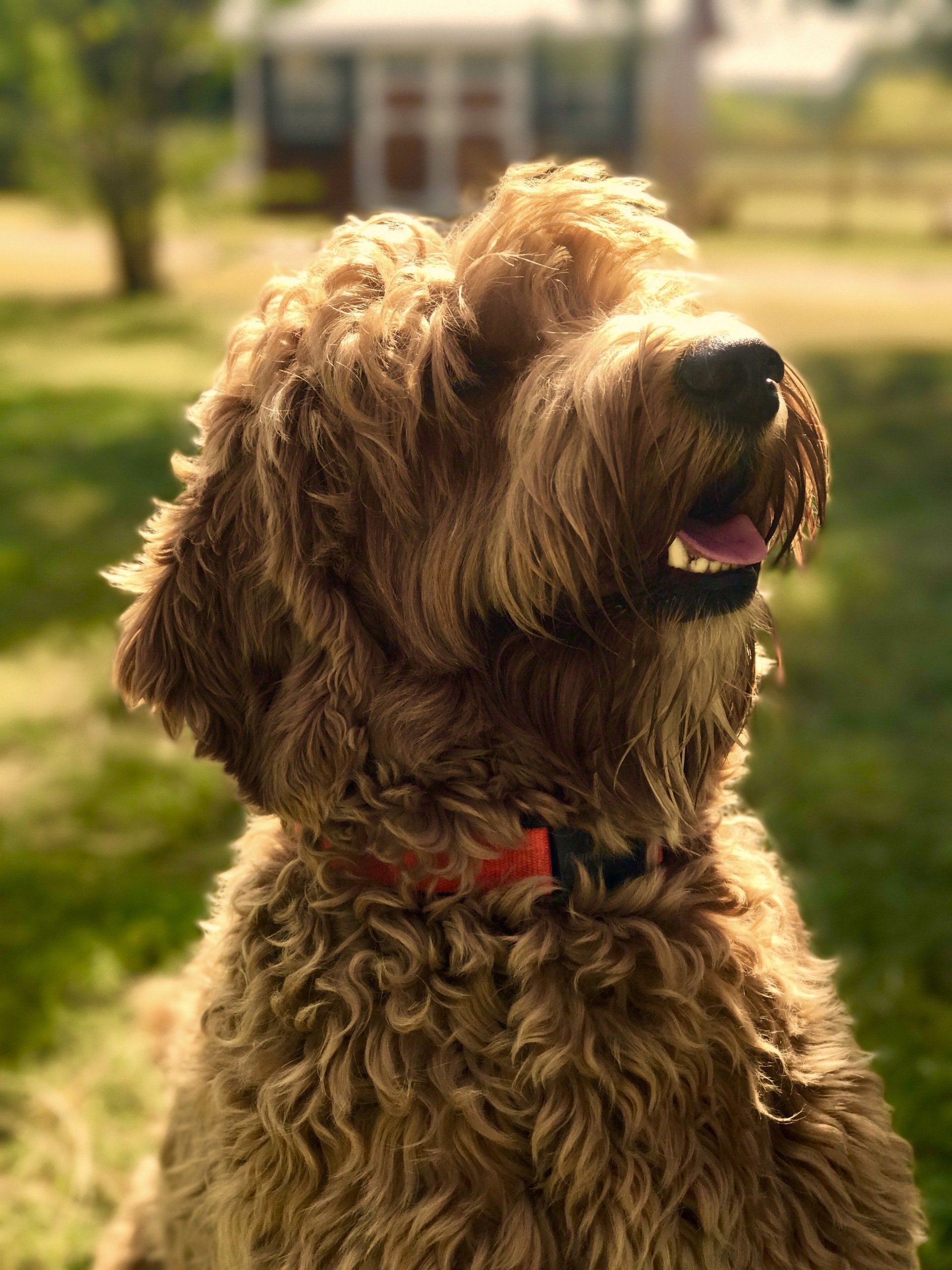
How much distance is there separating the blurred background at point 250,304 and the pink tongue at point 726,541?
2.12 ft

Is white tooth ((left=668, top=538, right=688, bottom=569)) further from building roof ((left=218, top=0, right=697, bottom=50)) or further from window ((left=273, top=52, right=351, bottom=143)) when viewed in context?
window ((left=273, top=52, right=351, bottom=143))

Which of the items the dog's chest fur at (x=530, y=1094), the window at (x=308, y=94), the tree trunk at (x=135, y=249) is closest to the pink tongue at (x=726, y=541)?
the dog's chest fur at (x=530, y=1094)

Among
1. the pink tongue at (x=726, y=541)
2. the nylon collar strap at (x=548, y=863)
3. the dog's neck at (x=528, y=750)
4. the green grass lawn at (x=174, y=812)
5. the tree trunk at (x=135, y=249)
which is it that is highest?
the pink tongue at (x=726, y=541)

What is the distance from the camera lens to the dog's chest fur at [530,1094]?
195cm

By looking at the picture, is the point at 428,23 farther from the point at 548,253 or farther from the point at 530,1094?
the point at 530,1094

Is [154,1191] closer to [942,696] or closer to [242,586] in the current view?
[242,586]

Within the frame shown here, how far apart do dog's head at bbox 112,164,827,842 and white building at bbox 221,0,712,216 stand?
20.4 meters

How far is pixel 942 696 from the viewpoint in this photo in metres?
A: 5.29

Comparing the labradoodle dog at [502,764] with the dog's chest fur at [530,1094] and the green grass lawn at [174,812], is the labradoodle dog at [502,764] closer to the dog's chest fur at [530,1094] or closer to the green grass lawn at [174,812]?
the dog's chest fur at [530,1094]

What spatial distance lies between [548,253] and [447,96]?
940 inches

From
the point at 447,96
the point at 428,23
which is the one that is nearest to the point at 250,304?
the point at 447,96

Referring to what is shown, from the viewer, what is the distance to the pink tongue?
1976 millimetres

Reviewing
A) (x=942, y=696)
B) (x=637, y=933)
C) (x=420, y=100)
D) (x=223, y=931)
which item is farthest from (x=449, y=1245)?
(x=420, y=100)

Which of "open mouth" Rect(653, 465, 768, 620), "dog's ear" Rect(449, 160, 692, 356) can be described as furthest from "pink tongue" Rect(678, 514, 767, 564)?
"dog's ear" Rect(449, 160, 692, 356)
